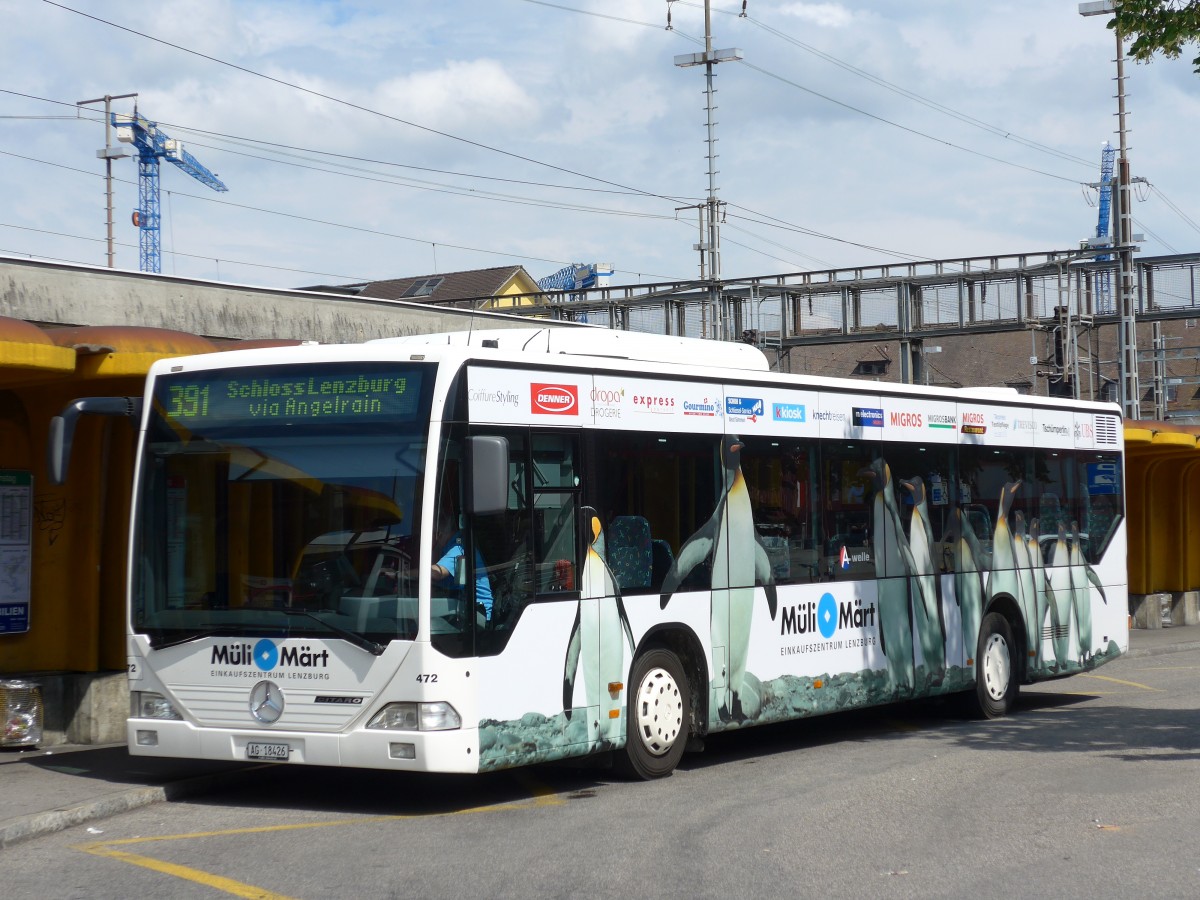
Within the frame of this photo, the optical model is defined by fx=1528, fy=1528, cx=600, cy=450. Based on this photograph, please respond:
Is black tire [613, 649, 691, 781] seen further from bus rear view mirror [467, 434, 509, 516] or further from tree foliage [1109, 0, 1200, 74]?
tree foliage [1109, 0, 1200, 74]

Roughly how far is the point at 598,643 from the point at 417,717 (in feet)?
5.20

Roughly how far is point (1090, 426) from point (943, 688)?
4.10 m

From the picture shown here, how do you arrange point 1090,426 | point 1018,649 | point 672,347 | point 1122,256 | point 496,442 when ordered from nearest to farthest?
point 496,442, point 672,347, point 1018,649, point 1090,426, point 1122,256

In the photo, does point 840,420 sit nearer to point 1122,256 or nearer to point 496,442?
point 496,442

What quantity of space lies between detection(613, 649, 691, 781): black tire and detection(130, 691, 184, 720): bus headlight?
305 centimetres

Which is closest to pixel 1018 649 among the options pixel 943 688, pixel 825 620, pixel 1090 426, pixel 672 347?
pixel 943 688

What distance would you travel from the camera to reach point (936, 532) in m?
14.2

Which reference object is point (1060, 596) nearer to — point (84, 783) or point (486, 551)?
point (486, 551)

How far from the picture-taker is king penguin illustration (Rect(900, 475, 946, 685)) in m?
13.9

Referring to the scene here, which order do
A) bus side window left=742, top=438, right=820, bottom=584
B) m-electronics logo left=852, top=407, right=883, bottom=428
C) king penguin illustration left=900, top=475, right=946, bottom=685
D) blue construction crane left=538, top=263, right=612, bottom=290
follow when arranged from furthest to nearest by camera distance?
blue construction crane left=538, top=263, right=612, bottom=290
king penguin illustration left=900, top=475, right=946, bottom=685
m-electronics logo left=852, top=407, right=883, bottom=428
bus side window left=742, top=438, right=820, bottom=584

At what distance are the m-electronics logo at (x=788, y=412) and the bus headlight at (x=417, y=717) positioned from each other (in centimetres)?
419

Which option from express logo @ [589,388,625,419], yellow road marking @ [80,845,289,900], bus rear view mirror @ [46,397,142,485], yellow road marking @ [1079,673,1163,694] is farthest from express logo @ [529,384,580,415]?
yellow road marking @ [1079,673,1163,694]

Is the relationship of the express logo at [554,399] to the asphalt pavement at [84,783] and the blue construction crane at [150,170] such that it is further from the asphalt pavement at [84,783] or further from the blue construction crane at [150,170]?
the blue construction crane at [150,170]

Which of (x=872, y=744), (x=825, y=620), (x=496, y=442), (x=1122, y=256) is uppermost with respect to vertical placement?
(x=1122, y=256)
